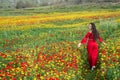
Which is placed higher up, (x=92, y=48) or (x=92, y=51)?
(x=92, y=48)

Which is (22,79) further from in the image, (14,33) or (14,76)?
(14,33)

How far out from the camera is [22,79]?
30.1 feet

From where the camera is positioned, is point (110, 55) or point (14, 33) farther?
point (14, 33)

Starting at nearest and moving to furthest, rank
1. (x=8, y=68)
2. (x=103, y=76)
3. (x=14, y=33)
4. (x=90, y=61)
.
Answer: (x=8, y=68), (x=103, y=76), (x=90, y=61), (x=14, y=33)

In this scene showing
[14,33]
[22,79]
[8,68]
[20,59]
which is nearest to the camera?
[22,79]

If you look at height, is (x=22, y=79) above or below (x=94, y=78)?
above

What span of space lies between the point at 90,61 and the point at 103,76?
182 cm

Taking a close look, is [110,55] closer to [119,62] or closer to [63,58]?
[119,62]

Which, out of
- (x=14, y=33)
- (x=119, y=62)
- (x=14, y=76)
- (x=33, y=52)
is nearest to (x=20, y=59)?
(x=33, y=52)

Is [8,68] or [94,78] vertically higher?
[8,68]

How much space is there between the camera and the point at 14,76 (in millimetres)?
9312

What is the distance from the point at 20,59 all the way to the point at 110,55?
3787 mm

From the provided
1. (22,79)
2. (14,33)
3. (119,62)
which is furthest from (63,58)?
(14,33)

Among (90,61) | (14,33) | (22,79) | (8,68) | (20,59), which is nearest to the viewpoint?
(22,79)
